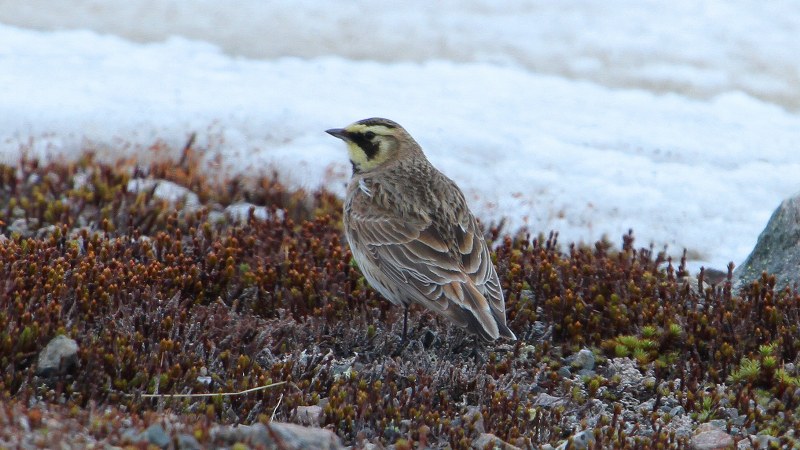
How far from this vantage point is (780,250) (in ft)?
25.2

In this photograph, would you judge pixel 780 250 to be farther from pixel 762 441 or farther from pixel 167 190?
pixel 167 190

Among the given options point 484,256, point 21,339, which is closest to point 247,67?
point 484,256

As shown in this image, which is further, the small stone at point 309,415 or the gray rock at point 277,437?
the small stone at point 309,415

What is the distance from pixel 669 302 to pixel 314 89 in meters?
8.38

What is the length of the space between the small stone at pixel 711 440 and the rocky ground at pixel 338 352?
1 cm

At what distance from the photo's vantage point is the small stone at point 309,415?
525 centimetres

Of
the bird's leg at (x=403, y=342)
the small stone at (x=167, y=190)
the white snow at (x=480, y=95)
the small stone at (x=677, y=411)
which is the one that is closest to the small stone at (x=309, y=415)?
the bird's leg at (x=403, y=342)

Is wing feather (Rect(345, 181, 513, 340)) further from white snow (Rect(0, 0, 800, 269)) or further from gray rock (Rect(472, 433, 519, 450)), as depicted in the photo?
white snow (Rect(0, 0, 800, 269))

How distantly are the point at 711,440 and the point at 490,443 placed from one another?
1.26 metres

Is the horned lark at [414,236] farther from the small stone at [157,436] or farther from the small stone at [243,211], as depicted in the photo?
the small stone at [157,436]

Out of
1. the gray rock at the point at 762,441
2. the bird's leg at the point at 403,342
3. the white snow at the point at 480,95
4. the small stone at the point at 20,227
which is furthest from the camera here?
the white snow at the point at 480,95

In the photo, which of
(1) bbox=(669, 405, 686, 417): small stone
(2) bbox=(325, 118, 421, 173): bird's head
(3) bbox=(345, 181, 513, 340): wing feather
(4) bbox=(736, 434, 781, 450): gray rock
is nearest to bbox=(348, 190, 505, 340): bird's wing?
(3) bbox=(345, 181, 513, 340): wing feather

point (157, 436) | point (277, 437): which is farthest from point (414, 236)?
point (157, 436)

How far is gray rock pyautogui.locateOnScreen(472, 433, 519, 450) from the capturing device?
16.4 ft
